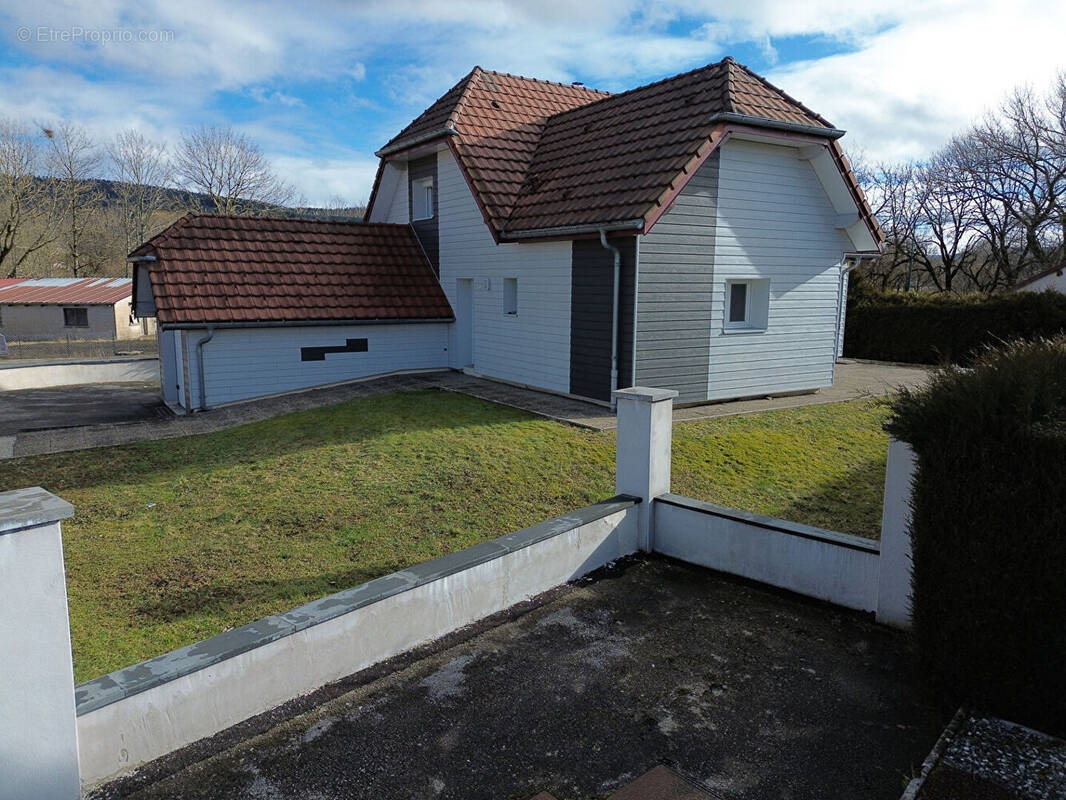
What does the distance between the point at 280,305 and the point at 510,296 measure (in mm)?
4719

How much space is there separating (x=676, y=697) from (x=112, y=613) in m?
4.43

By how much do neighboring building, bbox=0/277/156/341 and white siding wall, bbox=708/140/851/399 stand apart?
34.0 meters

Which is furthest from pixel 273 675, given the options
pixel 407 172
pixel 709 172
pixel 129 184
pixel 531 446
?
pixel 129 184

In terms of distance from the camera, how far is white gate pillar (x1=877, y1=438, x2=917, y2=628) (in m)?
4.73

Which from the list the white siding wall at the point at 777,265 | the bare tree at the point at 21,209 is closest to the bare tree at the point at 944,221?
the white siding wall at the point at 777,265

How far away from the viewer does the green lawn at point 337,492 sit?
6133 mm

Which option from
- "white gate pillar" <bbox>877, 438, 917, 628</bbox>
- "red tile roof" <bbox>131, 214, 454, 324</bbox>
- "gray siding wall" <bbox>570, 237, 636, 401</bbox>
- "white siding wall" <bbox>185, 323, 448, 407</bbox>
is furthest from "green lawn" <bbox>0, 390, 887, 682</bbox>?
"red tile roof" <bbox>131, 214, 454, 324</bbox>

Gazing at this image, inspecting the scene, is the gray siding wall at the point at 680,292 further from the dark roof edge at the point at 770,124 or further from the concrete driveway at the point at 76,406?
the concrete driveway at the point at 76,406

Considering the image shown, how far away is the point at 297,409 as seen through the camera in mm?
13625

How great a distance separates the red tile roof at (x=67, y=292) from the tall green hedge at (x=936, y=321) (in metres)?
34.2

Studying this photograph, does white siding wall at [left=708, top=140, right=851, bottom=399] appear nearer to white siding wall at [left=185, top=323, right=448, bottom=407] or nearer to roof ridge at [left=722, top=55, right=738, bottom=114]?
roof ridge at [left=722, top=55, right=738, bottom=114]

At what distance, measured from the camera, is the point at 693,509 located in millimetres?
6191

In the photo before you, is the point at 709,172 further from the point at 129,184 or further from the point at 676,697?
the point at 129,184

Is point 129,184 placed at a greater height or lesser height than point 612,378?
greater
